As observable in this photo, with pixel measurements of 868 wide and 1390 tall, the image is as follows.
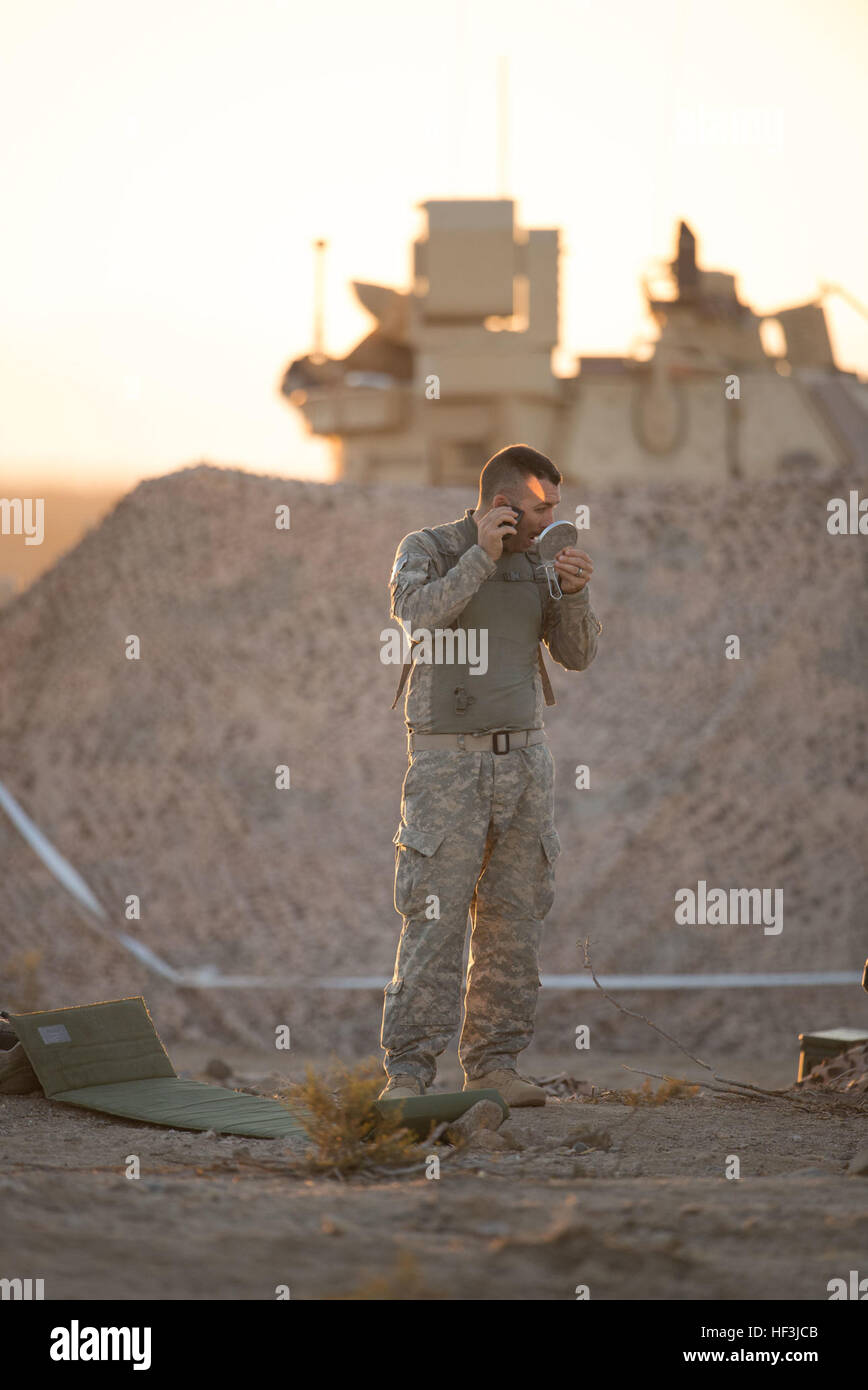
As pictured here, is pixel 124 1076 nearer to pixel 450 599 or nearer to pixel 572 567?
pixel 450 599

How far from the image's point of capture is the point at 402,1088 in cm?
486

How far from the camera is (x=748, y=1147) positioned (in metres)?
5.07

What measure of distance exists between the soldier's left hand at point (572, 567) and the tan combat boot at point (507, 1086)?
6.22 ft

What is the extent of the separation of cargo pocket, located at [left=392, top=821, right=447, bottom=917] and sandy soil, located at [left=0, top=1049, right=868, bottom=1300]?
854 millimetres

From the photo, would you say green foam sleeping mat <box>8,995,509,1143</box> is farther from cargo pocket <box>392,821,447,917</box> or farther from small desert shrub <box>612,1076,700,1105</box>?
small desert shrub <box>612,1076,700,1105</box>

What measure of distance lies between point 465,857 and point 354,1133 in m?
1.10

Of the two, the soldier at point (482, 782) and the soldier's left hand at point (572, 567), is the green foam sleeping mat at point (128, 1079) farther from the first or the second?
the soldier's left hand at point (572, 567)

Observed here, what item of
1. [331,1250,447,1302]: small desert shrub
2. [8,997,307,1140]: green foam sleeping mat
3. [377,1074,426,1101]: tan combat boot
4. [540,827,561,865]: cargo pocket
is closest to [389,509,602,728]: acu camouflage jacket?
[540,827,561,865]: cargo pocket

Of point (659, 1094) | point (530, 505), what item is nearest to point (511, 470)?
point (530, 505)

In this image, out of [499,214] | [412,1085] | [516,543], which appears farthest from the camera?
[499,214]

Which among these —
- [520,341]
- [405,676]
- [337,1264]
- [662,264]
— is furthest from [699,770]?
[337,1264]

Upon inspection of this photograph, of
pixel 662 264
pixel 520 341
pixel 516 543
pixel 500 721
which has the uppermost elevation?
pixel 662 264

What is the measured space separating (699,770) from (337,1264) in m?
13.3
